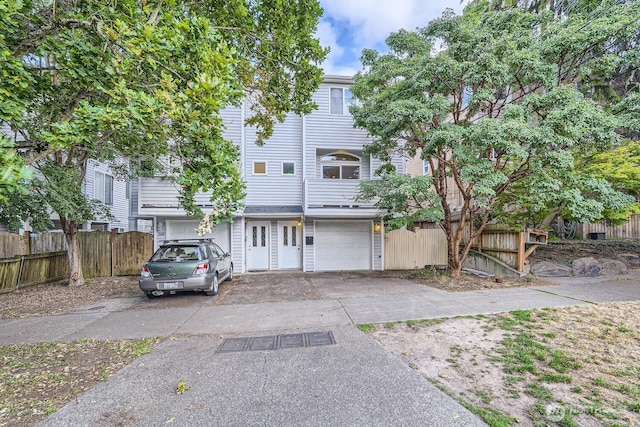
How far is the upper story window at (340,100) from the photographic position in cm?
1164

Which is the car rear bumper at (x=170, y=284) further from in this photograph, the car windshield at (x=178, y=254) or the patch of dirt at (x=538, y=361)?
the patch of dirt at (x=538, y=361)

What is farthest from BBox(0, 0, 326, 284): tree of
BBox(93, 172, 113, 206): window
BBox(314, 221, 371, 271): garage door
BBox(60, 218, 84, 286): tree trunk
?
BBox(93, 172, 113, 206): window

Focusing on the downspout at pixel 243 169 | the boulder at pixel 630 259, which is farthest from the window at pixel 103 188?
the boulder at pixel 630 259

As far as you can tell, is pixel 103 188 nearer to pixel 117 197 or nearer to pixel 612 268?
pixel 117 197

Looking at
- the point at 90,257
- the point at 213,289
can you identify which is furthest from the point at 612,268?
the point at 90,257

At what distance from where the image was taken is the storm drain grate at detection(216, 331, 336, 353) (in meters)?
4.07

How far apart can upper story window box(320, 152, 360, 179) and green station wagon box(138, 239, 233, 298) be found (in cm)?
620

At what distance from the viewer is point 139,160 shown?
8.91 metres

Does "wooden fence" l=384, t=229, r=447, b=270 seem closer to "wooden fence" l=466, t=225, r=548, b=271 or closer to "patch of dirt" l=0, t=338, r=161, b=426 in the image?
"wooden fence" l=466, t=225, r=548, b=271

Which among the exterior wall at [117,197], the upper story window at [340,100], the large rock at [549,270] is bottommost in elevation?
the large rock at [549,270]

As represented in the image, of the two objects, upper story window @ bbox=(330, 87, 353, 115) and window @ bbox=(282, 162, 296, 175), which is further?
upper story window @ bbox=(330, 87, 353, 115)

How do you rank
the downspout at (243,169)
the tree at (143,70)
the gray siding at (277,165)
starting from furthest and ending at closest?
the gray siding at (277,165) → the downspout at (243,169) → the tree at (143,70)

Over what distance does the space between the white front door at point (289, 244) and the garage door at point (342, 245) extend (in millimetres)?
774

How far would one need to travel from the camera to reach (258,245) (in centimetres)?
1164
